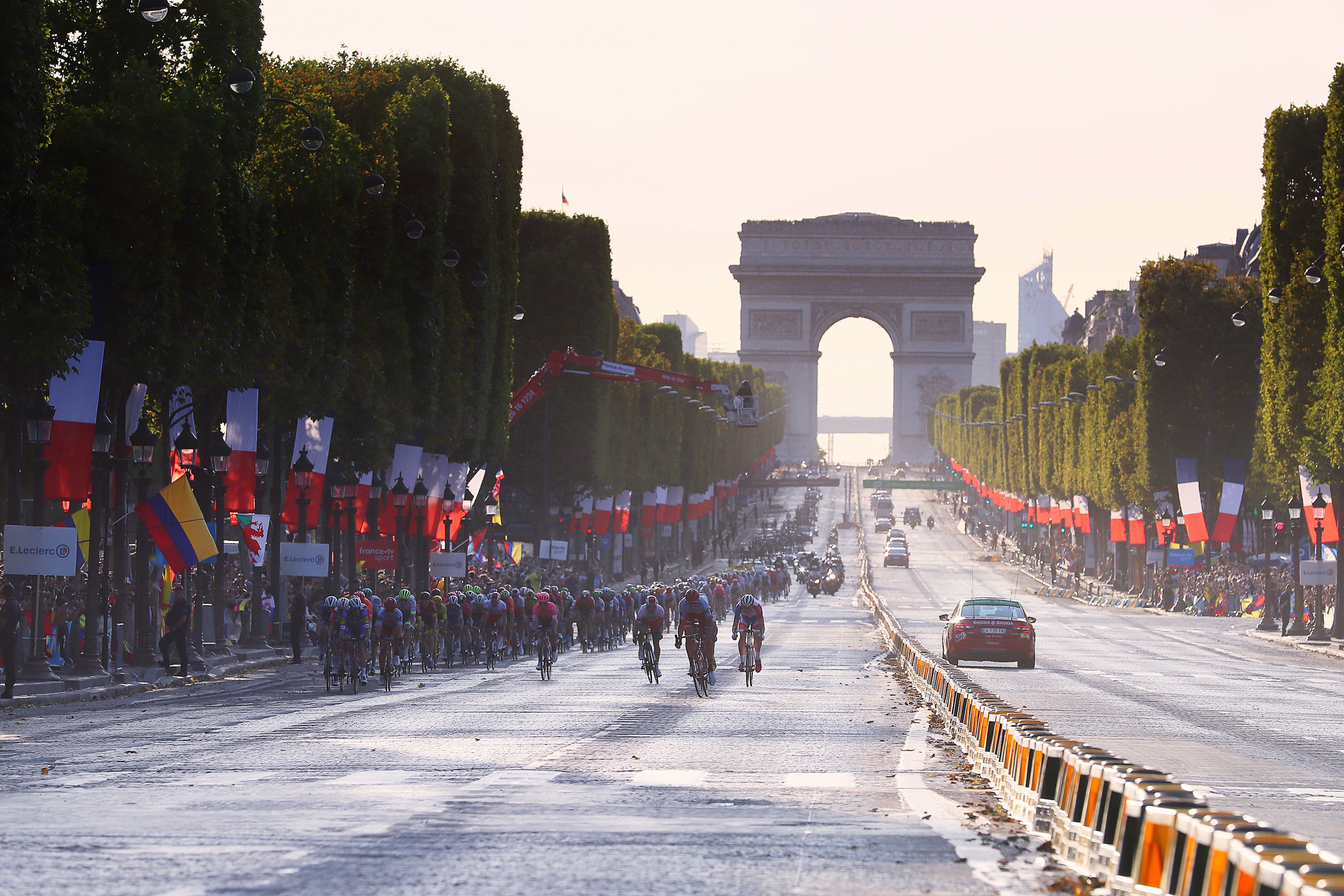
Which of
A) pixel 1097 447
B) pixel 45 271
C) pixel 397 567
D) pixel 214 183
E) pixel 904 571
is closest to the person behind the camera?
pixel 45 271

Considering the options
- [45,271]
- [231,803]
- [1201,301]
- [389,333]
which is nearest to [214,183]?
[45,271]

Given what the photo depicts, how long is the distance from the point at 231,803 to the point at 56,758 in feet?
15.4

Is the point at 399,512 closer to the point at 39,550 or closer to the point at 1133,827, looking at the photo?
the point at 39,550

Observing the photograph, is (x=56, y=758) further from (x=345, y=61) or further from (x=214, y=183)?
(x=345, y=61)

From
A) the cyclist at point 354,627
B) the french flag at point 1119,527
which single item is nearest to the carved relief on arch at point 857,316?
the french flag at point 1119,527

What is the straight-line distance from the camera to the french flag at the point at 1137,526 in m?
80.8

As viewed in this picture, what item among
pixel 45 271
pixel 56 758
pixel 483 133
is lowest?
pixel 56 758

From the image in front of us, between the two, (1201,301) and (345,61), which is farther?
(1201,301)

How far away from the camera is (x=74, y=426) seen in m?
27.8

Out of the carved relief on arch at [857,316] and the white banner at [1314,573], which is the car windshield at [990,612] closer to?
the white banner at [1314,573]

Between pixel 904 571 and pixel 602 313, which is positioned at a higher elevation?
pixel 602 313

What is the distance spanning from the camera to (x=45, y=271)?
2566 cm

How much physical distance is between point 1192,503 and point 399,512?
2973cm

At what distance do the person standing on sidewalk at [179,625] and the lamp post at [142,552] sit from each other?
1.09ft
